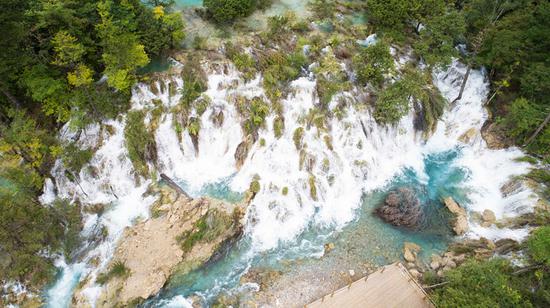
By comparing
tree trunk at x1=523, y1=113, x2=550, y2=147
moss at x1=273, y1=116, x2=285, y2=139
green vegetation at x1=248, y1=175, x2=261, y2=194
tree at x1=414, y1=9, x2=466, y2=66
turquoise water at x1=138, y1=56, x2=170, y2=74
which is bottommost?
green vegetation at x1=248, y1=175, x2=261, y2=194

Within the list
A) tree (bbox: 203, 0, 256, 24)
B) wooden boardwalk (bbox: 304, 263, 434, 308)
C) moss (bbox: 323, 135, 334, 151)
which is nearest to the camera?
wooden boardwalk (bbox: 304, 263, 434, 308)

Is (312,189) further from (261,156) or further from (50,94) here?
(50,94)

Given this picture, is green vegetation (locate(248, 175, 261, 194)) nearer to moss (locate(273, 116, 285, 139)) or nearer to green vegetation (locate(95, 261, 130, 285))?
moss (locate(273, 116, 285, 139))

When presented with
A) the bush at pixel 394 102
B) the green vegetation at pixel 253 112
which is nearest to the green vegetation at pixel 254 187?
the green vegetation at pixel 253 112

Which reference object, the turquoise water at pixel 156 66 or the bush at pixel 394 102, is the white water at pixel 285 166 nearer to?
the bush at pixel 394 102

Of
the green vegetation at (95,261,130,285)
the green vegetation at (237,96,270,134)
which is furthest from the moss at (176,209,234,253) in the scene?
the green vegetation at (237,96,270,134)

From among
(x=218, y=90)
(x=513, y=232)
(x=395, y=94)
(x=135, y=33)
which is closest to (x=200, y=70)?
(x=218, y=90)

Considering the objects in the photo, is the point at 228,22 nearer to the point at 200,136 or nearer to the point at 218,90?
the point at 218,90
